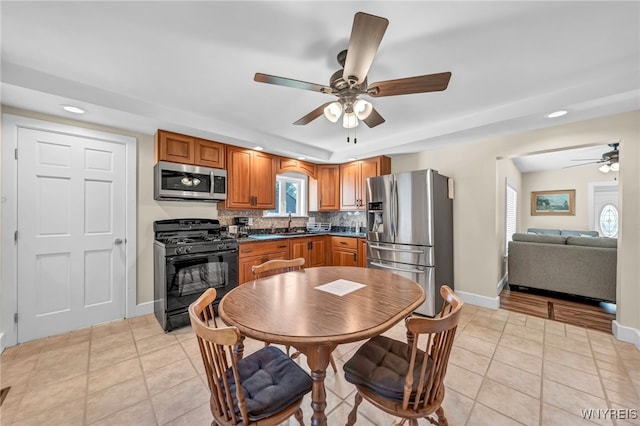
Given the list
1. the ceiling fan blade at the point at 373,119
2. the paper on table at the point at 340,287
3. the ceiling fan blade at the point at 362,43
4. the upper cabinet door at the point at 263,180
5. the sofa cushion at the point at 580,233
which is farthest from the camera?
the sofa cushion at the point at 580,233

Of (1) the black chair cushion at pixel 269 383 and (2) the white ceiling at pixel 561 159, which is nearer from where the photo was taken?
(1) the black chair cushion at pixel 269 383

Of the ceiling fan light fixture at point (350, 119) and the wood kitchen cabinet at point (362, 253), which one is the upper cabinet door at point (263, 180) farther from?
the ceiling fan light fixture at point (350, 119)

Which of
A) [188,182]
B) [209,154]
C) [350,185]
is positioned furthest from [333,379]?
[350,185]

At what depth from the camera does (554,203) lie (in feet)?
21.3

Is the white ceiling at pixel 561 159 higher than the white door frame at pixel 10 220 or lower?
higher

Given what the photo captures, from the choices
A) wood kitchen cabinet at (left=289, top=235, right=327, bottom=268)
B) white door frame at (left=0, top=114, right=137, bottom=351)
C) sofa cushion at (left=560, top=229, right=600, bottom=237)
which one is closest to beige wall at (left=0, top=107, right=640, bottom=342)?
white door frame at (left=0, top=114, right=137, bottom=351)

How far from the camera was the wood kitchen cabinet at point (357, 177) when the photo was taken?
4.09 metres

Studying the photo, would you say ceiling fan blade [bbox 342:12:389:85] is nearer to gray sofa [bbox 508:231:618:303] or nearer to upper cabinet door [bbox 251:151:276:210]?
upper cabinet door [bbox 251:151:276:210]

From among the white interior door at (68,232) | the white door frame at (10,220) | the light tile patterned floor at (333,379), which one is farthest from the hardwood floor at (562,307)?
the white door frame at (10,220)

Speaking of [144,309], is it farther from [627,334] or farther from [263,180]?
[627,334]

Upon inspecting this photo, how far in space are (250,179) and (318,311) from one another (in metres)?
2.84

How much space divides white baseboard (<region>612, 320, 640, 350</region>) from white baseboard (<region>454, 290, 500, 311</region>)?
1.00 meters

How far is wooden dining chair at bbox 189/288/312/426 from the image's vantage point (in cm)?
96

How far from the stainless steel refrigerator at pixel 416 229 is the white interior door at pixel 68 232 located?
3.24 metres
